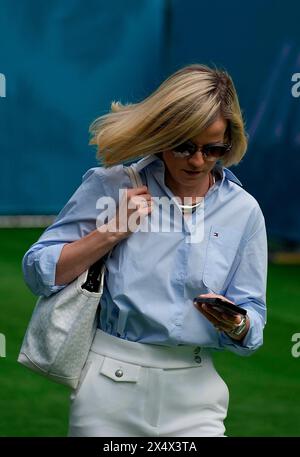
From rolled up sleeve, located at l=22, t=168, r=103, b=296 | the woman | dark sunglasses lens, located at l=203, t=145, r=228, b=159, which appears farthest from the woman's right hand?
dark sunglasses lens, located at l=203, t=145, r=228, b=159

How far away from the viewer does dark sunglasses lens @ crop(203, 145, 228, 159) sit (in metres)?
3.09

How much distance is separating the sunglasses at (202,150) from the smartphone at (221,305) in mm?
424

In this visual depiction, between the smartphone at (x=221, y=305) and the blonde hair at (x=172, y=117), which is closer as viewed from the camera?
the smartphone at (x=221, y=305)

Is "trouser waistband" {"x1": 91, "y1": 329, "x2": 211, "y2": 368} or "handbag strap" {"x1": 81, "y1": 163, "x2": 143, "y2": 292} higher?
"handbag strap" {"x1": 81, "y1": 163, "x2": 143, "y2": 292}

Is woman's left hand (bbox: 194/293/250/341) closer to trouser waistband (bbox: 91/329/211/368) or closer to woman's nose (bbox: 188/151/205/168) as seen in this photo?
trouser waistband (bbox: 91/329/211/368)

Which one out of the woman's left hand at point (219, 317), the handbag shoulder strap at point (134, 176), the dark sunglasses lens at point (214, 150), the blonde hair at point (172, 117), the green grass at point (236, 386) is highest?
the blonde hair at point (172, 117)

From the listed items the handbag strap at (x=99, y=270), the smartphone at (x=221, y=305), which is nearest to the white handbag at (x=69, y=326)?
the handbag strap at (x=99, y=270)

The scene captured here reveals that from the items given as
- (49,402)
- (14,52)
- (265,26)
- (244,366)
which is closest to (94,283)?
(49,402)

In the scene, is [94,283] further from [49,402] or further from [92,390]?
[49,402]

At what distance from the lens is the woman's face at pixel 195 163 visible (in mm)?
3076

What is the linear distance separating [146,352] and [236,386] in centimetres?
343

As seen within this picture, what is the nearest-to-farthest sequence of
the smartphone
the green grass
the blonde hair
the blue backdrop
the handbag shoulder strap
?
the smartphone < the blonde hair < the handbag shoulder strap < the green grass < the blue backdrop

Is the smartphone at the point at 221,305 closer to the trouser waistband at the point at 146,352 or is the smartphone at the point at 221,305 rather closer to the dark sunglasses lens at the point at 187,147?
the trouser waistband at the point at 146,352

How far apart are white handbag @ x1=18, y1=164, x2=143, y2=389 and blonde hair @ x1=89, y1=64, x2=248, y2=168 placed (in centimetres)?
12
